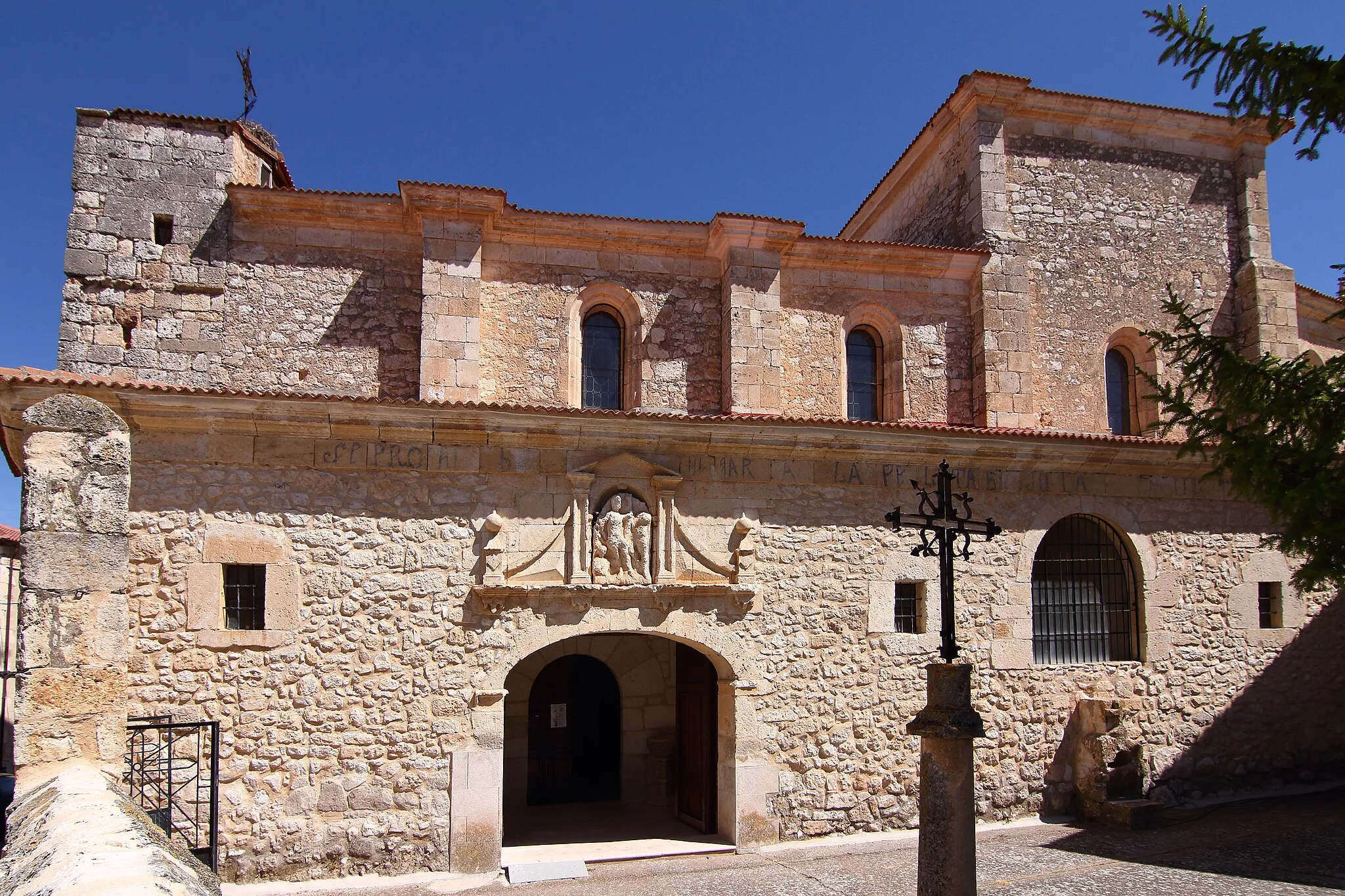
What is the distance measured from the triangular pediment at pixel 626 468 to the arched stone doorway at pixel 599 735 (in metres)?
2.43

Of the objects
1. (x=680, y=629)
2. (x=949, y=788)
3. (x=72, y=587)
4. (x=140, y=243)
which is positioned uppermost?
(x=140, y=243)

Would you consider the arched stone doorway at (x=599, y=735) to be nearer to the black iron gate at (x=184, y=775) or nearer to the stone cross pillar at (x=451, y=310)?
the stone cross pillar at (x=451, y=310)

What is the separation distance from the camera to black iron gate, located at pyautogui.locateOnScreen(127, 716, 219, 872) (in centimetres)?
717

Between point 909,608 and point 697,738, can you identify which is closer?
point 909,608

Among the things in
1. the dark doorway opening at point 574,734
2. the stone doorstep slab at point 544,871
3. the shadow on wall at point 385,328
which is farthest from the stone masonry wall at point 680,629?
the dark doorway opening at point 574,734

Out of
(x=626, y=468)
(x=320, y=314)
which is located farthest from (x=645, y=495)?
(x=320, y=314)

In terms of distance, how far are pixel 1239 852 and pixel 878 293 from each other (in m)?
7.21

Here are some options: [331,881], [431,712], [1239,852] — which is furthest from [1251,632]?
[331,881]

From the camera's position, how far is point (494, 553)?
8547mm

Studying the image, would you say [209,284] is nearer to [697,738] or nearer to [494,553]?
[494,553]

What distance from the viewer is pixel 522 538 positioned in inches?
343

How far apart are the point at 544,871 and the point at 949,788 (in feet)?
15.1

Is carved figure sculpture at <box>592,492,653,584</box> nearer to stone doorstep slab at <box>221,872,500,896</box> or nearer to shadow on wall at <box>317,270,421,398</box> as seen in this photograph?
stone doorstep slab at <box>221,872,500,896</box>

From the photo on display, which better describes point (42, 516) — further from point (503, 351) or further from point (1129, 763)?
point (1129, 763)
